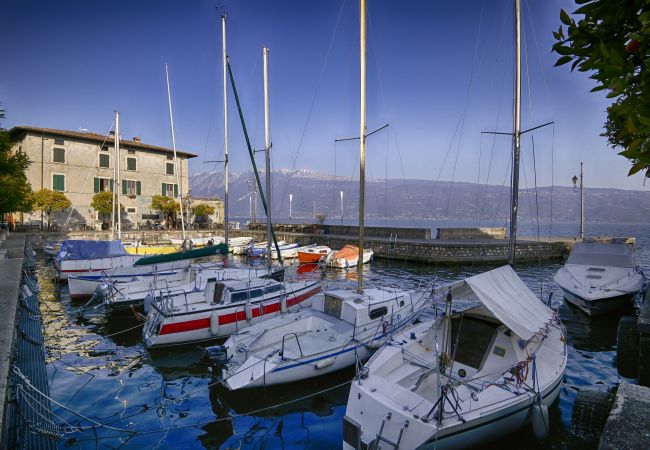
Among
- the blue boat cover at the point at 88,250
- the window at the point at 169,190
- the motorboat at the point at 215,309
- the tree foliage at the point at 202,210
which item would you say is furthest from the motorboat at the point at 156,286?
the window at the point at 169,190

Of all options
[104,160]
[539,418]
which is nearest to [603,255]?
[539,418]

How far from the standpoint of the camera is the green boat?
60.1 ft

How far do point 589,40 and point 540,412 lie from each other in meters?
7.32

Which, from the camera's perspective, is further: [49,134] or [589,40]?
[49,134]

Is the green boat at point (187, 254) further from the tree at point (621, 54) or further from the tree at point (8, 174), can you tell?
the tree at point (621, 54)

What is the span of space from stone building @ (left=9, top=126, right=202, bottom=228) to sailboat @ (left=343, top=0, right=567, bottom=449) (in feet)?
133

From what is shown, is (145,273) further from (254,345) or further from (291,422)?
(291,422)

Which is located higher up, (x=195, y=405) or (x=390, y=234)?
(x=390, y=234)

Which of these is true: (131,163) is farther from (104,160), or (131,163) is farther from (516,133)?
(516,133)

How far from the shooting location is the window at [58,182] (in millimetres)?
42781

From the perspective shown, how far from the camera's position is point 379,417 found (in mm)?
6402

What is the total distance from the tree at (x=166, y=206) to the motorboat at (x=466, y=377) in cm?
4448

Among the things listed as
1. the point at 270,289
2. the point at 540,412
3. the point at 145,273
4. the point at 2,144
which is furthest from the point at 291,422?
the point at 2,144

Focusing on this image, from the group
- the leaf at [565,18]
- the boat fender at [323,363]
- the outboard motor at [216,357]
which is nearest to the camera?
the leaf at [565,18]
